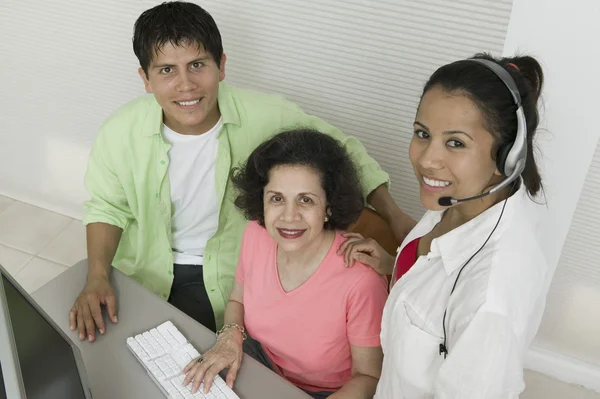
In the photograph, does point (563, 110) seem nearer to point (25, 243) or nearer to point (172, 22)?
point (172, 22)

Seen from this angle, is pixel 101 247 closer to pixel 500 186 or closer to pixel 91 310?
pixel 91 310

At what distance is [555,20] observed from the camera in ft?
4.99

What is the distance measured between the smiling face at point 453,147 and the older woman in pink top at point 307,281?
1.09 ft

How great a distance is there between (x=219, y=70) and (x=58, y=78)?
1.26 m

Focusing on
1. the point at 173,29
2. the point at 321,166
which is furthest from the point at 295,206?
the point at 173,29

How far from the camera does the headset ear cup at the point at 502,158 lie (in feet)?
3.57

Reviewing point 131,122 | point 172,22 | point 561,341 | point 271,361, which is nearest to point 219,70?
point 172,22

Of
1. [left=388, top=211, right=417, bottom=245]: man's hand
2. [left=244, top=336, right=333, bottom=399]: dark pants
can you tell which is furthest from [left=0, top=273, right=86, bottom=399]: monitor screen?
[left=388, top=211, right=417, bottom=245]: man's hand

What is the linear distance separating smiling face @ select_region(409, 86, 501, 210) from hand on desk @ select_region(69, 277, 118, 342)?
2.85 feet

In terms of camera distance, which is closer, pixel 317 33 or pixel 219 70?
pixel 219 70

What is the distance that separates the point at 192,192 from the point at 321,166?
1.87ft

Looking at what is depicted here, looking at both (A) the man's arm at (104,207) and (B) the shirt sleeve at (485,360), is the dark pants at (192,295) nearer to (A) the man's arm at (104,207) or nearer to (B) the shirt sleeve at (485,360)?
(A) the man's arm at (104,207)

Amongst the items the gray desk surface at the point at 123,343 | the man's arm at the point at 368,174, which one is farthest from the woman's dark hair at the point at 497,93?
the gray desk surface at the point at 123,343

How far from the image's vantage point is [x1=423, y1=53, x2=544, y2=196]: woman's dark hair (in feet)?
3.59
